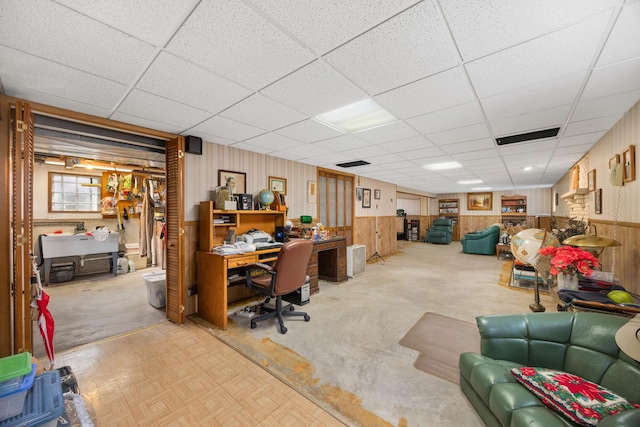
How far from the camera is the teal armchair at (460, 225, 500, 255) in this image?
8.31m

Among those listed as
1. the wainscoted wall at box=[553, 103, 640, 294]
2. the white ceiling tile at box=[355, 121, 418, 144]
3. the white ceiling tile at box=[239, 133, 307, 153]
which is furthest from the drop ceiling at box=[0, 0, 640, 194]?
the white ceiling tile at box=[239, 133, 307, 153]

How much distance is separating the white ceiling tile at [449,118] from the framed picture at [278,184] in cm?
250

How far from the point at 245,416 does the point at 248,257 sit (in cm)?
178

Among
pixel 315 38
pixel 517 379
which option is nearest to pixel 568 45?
pixel 315 38

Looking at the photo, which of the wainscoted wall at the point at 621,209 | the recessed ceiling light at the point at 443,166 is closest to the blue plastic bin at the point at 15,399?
the wainscoted wall at the point at 621,209

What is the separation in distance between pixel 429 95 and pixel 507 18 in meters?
0.86

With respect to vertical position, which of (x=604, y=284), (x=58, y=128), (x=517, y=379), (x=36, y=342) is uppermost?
(x=58, y=128)

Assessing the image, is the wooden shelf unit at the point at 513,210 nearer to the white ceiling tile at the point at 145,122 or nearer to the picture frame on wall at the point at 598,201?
the picture frame on wall at the point at 598,201

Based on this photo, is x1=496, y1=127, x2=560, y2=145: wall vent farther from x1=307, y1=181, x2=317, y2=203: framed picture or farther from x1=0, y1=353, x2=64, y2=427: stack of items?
x1=0, y1=353, x2=64, y2=427: stack of items

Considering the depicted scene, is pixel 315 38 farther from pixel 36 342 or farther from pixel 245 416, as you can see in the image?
pixel 36 342

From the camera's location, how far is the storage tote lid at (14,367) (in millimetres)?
1021

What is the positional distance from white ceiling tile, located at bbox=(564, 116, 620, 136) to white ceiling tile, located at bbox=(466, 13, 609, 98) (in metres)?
1.53

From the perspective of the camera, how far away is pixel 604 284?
92.0 inches

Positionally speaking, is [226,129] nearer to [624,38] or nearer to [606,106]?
[624,38]
